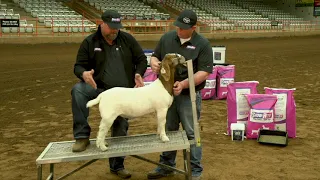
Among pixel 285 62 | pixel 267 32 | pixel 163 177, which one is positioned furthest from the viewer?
pixel 267 32

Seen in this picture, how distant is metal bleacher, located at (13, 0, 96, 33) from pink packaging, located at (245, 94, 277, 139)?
15.6 meters

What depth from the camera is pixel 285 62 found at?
555 inches

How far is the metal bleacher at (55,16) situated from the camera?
65.8 ft

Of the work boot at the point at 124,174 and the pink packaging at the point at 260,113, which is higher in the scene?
the pink packaging at the point at 260,113

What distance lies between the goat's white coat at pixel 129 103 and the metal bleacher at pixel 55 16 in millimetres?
16812

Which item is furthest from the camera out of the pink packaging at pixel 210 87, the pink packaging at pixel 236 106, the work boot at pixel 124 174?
the pink packaging at pixel 210 87

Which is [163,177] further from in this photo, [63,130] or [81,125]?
[63,130]

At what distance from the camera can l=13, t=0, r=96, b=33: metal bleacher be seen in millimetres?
20047

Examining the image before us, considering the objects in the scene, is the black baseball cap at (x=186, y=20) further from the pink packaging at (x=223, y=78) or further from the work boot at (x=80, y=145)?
the pink packaging at (x=223, y=78)

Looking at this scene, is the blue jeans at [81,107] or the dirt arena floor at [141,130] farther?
the dirt arena floor at [141,130]

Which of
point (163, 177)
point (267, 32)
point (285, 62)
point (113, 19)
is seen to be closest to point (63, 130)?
point (163, 177)

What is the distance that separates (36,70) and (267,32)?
20.9m

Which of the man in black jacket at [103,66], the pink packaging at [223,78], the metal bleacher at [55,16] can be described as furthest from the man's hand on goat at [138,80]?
the metal bleacher at [55,16]

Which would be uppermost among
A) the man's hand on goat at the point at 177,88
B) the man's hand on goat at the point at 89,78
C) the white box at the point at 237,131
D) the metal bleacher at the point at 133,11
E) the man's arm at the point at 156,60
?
the metal bleacher at the point at 133,11
